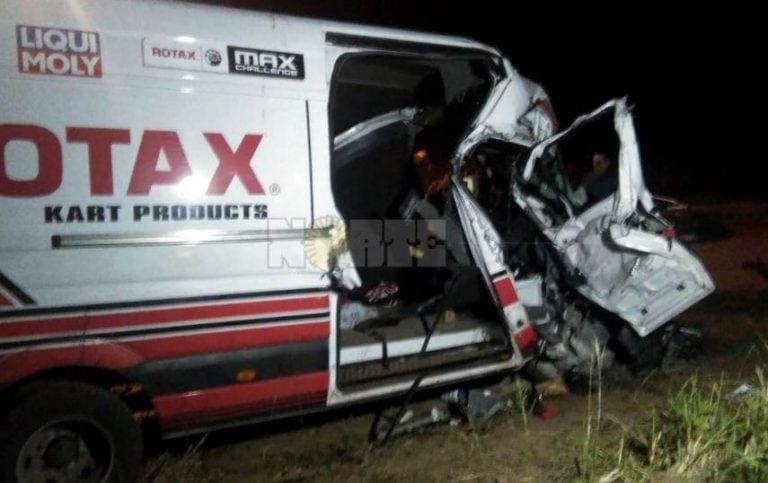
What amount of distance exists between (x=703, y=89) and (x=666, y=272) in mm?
19994

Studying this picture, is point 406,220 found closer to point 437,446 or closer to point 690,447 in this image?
point 437,446

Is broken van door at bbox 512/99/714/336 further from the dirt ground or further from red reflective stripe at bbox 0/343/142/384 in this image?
red reflective stripe at bbox 0/343/142/384

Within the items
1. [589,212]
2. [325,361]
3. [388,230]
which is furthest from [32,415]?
[589,212]

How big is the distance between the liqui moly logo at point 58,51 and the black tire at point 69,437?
1506 mm

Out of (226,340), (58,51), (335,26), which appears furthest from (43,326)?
(335,26)

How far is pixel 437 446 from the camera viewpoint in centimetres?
495

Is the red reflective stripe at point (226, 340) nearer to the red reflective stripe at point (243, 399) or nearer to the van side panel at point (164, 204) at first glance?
the van side panel at point (164, 204)

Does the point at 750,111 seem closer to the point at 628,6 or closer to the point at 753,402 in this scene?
the point at 628,6

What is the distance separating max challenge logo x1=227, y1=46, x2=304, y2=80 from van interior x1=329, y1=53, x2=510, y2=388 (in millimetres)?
272

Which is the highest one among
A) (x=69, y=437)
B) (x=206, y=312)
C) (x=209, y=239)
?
(x=209, y=239)

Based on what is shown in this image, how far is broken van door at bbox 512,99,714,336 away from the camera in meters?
5.52

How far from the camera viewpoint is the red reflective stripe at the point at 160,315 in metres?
3.72

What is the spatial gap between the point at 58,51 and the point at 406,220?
3.26m

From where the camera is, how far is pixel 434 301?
582 centimetres
